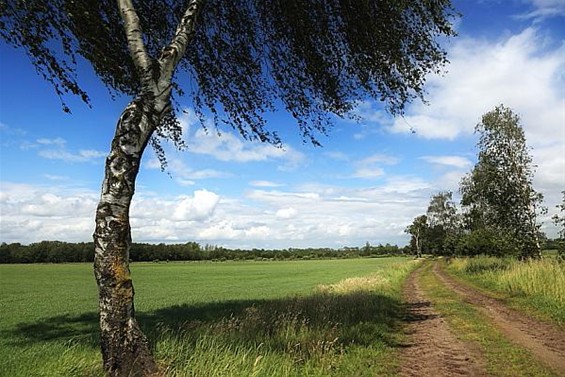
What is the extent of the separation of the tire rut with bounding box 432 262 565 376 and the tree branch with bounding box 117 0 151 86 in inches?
363

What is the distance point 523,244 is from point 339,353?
28.3m

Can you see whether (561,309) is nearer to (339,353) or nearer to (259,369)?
(339,353)

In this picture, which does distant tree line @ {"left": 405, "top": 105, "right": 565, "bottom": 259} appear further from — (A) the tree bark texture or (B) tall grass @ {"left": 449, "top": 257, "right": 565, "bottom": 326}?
(A) the tree bark texture

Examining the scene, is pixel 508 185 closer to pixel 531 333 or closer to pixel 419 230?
pixel 531 333

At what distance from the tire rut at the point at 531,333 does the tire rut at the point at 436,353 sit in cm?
139

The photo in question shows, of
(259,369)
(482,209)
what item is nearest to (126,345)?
(259,369)

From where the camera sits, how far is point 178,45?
7.16 meters

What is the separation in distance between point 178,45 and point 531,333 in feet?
Result: 40.5

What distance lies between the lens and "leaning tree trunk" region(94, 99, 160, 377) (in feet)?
19.7

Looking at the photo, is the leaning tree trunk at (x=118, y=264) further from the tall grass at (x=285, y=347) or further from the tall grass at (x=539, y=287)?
the tall grass at (x=539, y=287)

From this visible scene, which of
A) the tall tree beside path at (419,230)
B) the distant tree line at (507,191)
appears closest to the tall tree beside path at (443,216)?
the tall tree beside path at (419,230)

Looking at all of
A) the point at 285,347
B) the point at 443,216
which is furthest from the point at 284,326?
the point at 443,216

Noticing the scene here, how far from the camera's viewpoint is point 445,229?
10950cm

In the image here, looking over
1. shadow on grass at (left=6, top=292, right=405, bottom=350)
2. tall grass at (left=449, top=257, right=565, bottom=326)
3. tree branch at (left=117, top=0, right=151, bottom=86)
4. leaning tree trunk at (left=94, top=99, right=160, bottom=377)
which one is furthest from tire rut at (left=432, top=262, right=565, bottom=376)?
tree branch at (left=117, top=0, right=151, bottom=86)
